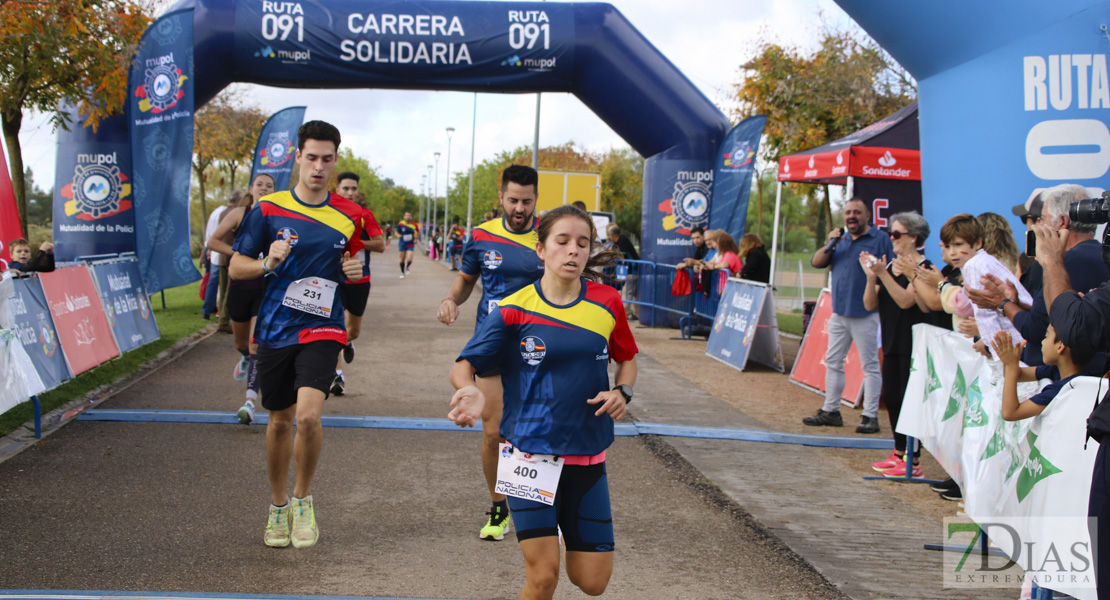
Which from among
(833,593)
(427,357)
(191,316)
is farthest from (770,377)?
(191,316)

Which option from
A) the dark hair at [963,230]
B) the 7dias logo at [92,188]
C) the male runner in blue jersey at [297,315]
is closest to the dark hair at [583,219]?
the male runner in blue jersey at [297,315]

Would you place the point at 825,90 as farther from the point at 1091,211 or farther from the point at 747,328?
the point at 1091,211

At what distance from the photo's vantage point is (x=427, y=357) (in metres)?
11.5

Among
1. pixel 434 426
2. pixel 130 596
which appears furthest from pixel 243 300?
pixel 130 596

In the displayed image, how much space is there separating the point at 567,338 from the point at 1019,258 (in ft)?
12.1

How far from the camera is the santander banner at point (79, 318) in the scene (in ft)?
26.0

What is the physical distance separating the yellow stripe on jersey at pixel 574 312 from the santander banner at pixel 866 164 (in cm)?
841

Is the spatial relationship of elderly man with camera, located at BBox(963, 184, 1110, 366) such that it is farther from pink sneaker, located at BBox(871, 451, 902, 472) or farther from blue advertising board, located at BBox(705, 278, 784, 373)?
blue advertising board, located at BBox(705, 278, 784, 373)

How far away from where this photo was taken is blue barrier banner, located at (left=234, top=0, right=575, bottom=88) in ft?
44.3

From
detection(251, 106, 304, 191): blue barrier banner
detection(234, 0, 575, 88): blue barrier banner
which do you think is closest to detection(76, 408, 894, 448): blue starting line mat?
detection(234, 0, 575, 88): blue barrier banner

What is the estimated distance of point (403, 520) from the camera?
5008mm

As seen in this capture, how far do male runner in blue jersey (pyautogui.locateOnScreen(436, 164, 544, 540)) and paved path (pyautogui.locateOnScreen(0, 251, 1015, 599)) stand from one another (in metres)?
0.30

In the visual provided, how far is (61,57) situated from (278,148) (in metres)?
6.27

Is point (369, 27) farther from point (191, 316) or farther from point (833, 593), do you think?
point (833, 593)
